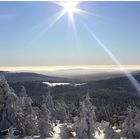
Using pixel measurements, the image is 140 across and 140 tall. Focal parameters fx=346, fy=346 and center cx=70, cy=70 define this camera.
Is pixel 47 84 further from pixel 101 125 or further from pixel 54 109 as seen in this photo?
pixel 101 125

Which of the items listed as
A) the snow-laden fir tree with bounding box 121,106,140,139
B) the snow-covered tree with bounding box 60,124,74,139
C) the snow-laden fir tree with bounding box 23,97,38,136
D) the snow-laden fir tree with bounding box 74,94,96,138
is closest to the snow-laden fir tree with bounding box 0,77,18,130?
the snow-laden fir tree with bounding box 23,97,38,136

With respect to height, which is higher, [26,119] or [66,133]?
[26,119]

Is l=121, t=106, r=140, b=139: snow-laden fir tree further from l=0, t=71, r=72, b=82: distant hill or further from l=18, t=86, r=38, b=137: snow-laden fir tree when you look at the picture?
l=0, t=71, r=72, b=82: distant hill

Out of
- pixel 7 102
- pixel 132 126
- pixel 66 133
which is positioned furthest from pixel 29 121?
pixel 132 126

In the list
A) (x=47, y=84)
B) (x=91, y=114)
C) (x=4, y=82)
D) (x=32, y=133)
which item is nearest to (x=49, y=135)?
(x=32, y=133)

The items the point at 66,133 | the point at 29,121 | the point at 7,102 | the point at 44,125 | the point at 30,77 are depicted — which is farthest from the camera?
the point at 30,77

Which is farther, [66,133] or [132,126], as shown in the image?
[66,133]

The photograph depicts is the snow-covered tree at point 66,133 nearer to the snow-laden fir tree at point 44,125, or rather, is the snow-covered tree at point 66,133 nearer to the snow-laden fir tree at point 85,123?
the snow-laden fir tree at point 85,123

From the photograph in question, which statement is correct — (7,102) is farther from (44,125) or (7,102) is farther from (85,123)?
(85,123)
